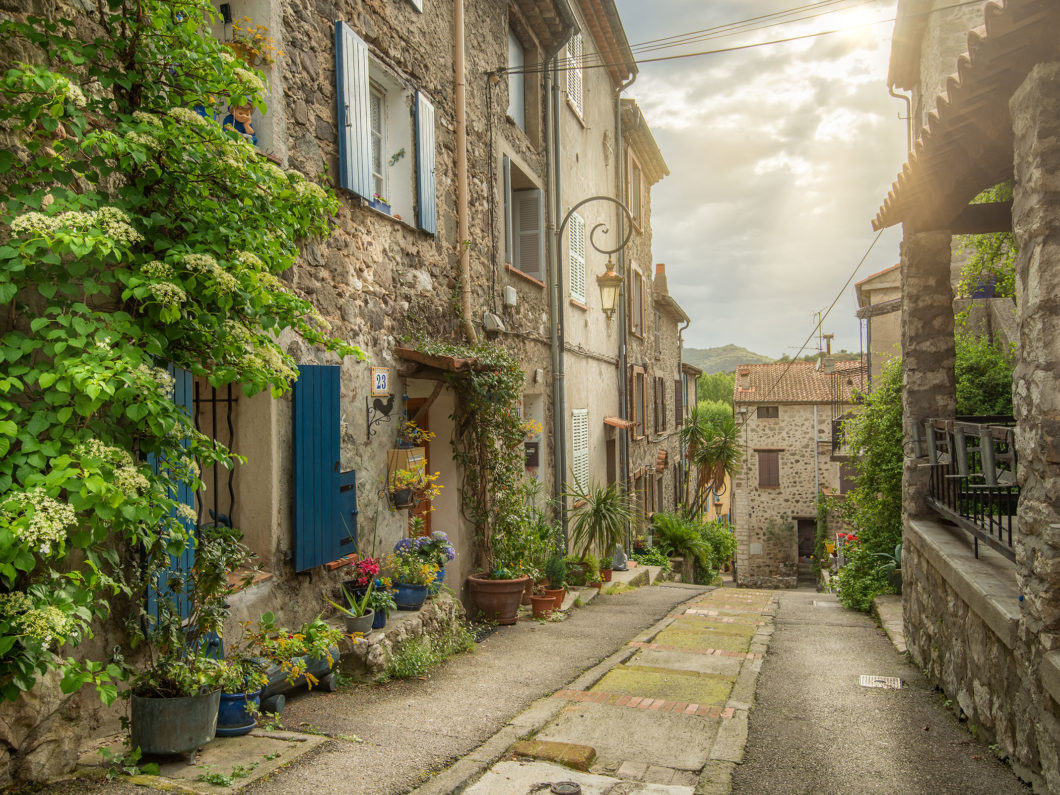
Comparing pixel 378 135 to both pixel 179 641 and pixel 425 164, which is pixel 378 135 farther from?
pixel 179 641

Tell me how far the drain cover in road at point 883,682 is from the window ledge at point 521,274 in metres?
5.45

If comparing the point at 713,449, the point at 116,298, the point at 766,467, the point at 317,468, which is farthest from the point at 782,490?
the point at 116,298

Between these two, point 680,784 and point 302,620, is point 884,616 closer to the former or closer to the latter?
point 680,784

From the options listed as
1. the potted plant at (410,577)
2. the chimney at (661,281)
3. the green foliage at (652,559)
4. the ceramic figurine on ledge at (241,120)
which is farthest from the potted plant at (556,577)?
the chimney at (661,281)

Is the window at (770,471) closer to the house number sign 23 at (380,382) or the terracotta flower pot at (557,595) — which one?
the terracotta flower pot at (557,595)

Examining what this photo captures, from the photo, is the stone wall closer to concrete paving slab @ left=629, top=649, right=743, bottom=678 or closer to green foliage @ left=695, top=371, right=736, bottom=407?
concrete paving slab @ left=629, top=649, right=743, bottom=678

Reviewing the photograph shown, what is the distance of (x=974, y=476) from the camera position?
5.25 m

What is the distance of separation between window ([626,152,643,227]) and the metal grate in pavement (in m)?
11.9

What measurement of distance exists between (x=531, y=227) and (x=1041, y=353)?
7.52m

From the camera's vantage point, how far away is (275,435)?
4.87 m

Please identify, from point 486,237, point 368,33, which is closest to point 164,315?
point 368,33

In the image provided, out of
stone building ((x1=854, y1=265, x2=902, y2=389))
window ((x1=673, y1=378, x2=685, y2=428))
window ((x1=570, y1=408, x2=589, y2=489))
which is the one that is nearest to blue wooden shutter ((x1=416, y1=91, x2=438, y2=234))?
window ((x1=570, y1=408, x2=589, y2=489))

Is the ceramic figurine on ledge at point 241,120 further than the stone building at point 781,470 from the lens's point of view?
No

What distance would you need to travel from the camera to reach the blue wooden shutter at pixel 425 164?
268 inches
